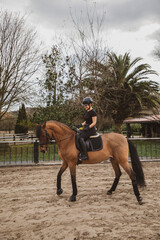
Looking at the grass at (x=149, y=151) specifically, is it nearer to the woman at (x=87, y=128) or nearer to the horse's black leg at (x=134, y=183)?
the horse's black leg at (x=134, y=183)

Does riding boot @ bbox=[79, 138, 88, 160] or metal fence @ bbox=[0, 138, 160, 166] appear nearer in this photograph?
riding boot @ bbox=[79, 138, 88, 160]

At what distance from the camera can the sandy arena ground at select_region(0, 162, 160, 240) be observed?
2.94 m

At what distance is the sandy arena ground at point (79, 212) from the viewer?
294 centimetres

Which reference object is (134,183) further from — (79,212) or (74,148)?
(74,148)

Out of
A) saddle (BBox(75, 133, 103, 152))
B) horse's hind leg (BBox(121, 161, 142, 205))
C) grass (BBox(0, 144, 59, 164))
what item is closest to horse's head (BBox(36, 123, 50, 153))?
saddle (BBox(75, 133, 103, 152))

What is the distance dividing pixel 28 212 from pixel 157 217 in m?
2.50

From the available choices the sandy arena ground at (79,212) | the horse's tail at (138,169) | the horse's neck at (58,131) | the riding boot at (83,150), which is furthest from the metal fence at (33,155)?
the horse's tail at (138,169)

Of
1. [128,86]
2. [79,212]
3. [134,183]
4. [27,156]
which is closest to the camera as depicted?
[79,212]

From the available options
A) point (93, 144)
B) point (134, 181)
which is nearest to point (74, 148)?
point (93, 144)

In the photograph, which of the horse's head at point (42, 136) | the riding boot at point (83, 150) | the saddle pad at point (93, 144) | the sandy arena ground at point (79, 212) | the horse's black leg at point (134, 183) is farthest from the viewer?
the saddle pad at point (93, 144)

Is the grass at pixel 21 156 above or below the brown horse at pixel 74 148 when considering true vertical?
below

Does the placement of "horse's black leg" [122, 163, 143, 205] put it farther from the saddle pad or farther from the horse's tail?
the saddle pad

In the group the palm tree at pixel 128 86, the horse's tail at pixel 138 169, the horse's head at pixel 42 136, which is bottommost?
the horse's tail at pixel 138 169

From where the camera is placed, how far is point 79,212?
3764 mm
